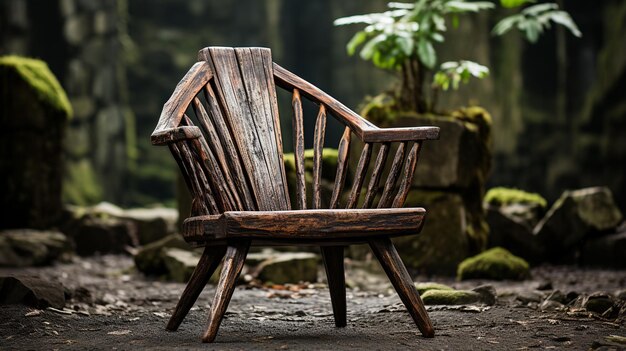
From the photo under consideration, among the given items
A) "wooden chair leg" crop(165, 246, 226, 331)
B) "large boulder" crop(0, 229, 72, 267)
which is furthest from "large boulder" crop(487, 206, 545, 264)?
"wooden chair leg" crop(165, 246, 226, 331)

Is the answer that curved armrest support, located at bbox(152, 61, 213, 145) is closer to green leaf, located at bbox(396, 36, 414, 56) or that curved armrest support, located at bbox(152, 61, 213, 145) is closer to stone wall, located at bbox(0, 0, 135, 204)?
green leaf, located at bbox(396, 36, 414, 56)

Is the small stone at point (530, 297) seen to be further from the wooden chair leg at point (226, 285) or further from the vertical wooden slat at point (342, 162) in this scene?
the wooden chair leg at point (226, 285)

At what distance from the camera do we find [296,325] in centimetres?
358

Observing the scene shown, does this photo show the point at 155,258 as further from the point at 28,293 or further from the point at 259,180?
the point at 259,180

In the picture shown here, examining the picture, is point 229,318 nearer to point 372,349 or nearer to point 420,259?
point 372,349

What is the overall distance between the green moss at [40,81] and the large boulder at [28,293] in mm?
5032

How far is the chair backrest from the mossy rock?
108 inches

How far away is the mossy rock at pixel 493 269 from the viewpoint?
19.6 ft

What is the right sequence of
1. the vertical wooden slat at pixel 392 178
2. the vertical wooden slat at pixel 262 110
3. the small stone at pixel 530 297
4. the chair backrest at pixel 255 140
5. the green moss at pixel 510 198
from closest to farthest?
the chair backrest at pixel 255 140, the vertical wooden slat at pixel 392 178, the vertical wooden slat at pixel 262 110, the small stone at pixel 530 297, the green moss at pixel 510 198

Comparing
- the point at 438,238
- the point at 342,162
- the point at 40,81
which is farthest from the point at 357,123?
the point at 40,81

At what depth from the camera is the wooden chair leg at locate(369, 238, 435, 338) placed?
305 centimetres

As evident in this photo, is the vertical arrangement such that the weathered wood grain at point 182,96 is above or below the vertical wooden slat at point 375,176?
above

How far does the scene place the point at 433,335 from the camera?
3.04m

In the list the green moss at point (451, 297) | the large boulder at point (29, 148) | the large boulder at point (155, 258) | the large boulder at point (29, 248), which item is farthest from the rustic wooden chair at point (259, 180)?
the large boulder at point (29, 148)
